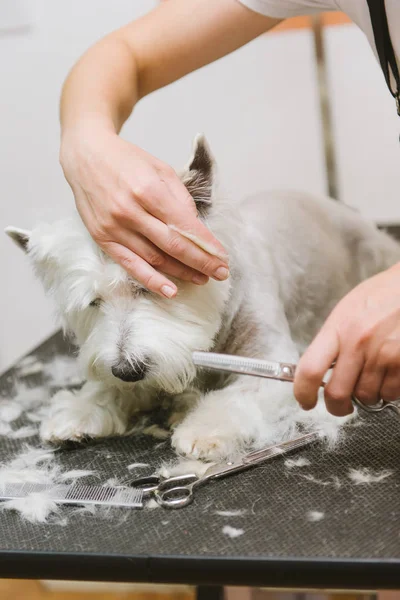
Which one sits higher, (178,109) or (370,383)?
(370,383)

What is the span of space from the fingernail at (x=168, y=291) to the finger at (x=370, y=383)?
31 cm

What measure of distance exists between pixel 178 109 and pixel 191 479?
5.70ft

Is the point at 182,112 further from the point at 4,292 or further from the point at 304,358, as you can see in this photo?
the point at 304,358

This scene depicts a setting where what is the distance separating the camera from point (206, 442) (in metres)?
1.00

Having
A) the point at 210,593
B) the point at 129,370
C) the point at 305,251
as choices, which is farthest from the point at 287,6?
the point at 210,593

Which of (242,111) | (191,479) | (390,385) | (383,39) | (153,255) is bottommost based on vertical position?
(242,111)

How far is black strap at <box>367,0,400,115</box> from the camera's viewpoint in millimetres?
1034

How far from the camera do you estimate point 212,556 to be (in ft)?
2.40

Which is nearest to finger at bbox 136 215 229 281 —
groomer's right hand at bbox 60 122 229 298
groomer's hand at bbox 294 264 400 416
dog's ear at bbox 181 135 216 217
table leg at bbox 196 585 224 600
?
groomer's right hand at bbox 60 122 229 298

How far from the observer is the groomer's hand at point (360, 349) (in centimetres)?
76

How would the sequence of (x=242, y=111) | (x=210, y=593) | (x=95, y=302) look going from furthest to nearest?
(x=242, y=111)
(x=210, y=593)
(x=95, y=302)

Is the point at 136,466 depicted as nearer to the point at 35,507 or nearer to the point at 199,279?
the point at 35,507

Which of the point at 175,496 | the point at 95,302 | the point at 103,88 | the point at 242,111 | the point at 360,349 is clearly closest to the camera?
the point at 360,349

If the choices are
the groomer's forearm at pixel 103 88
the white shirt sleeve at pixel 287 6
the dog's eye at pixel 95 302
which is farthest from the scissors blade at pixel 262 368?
the white shirt sleeve at pixel 287 6
